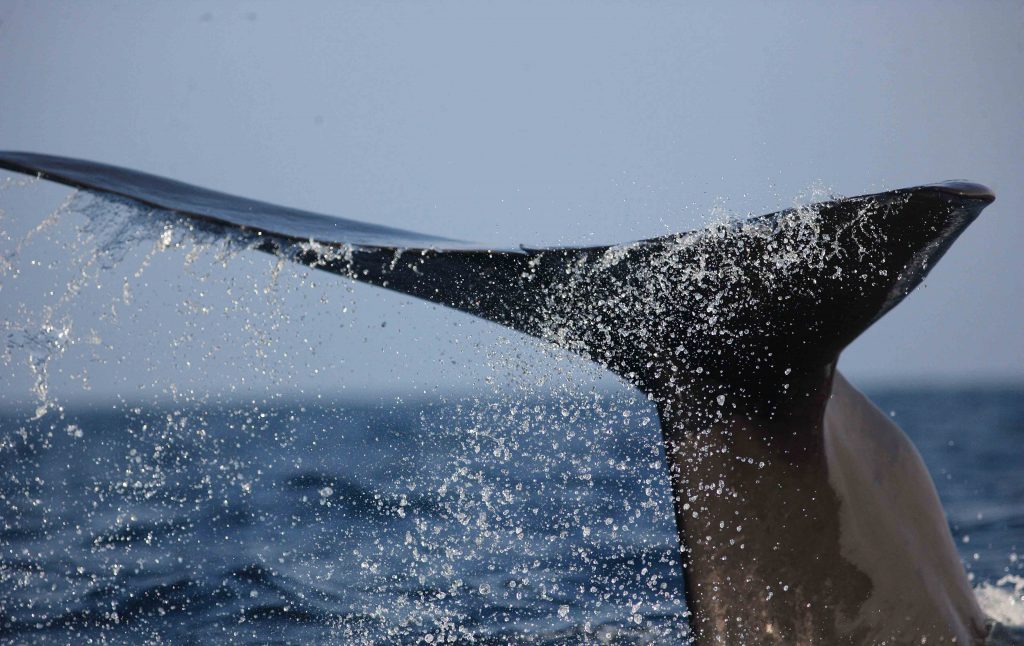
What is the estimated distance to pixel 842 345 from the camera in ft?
9.28

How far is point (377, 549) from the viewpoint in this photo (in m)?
7.60

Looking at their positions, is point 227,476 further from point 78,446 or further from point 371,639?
point 78,446

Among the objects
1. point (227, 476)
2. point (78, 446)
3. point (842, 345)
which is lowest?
point (842, 345)

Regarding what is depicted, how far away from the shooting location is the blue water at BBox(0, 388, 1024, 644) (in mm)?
4988

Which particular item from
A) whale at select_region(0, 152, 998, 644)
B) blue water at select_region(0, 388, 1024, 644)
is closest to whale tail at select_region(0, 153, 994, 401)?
whale at select_region(0, 152, 998, 644)

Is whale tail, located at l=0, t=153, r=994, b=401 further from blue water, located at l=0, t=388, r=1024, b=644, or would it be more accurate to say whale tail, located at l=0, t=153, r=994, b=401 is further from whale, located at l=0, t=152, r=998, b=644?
blue water, located at l=0, t=388, r=1024, b=644

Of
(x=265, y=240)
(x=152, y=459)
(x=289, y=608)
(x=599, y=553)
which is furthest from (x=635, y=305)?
(x=152, y=459)

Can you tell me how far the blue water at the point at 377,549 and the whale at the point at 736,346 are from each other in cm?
71

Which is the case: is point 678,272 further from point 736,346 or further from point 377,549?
point 377,549

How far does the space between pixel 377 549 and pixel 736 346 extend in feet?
17.4

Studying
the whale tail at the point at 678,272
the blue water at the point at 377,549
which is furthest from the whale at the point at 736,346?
the blue water at the point at 377,549

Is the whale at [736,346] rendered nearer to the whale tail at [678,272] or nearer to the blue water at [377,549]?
the whale tail at [678,272]

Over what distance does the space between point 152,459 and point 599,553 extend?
71.3 ft

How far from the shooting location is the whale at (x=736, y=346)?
262cm
